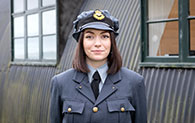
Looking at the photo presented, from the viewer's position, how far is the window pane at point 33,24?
9019 mm

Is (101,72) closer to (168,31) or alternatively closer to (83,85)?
(83,85)

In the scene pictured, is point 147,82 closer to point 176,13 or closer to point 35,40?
point 176,13

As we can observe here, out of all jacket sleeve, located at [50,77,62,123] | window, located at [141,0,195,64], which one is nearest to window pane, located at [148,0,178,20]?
window, located at [141,0,195,64]

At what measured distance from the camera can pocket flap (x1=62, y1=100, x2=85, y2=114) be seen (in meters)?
2.80

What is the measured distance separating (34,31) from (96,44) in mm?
6584

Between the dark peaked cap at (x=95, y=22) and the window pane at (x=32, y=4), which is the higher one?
the window pane at (x=32, y=4)

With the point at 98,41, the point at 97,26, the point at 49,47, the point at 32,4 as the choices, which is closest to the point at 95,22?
the point at 97,26

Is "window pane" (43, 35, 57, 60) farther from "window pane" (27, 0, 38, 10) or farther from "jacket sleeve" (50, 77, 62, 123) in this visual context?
"jacket sleeve" (50, 77, 62, 123)

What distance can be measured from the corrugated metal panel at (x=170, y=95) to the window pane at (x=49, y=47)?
3.48 m

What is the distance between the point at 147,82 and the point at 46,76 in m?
3.59

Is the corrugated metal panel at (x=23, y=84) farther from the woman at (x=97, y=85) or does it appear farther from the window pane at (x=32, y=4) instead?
the woman at (x=97, y=85)

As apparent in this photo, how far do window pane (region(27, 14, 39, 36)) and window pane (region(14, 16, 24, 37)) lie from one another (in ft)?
Answer: 1.33

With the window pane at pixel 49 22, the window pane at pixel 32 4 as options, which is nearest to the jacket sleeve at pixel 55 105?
the window pane at pixel 49 22

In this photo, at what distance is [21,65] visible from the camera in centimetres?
944
